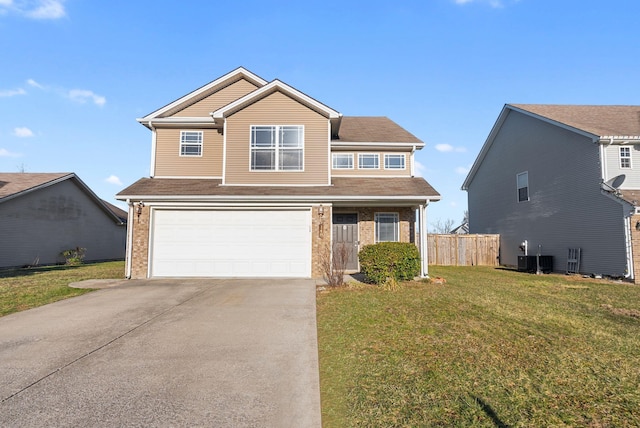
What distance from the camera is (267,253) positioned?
1154 cm

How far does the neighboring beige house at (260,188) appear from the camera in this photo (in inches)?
450

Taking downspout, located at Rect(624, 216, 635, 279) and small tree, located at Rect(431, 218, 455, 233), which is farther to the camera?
small tree, located at Rect(431, 218, 455, 233)

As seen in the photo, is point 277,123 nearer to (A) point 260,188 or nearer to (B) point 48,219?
(A) point 260,188

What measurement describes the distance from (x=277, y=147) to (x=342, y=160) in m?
2.98

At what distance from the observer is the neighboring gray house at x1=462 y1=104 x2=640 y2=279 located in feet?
42.3

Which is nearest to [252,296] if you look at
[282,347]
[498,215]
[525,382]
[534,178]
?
[282,347]

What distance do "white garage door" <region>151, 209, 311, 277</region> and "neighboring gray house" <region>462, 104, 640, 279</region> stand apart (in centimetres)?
→ 1161

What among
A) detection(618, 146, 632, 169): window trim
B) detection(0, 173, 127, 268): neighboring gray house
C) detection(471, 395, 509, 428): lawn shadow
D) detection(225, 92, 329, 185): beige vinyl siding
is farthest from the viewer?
detection(0, 173, 127, 268): neighboring gray house

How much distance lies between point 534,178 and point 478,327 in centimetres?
1484

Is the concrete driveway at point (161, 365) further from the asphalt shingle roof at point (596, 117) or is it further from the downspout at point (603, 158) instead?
the asphalt shingle roof at point (596, 117)

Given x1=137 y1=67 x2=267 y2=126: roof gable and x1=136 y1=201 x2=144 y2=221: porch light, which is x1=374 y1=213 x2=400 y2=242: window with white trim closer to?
x1=137 y1=67 x2=267 y2=126: roof gable

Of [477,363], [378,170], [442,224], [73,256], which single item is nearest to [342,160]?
[378,170]

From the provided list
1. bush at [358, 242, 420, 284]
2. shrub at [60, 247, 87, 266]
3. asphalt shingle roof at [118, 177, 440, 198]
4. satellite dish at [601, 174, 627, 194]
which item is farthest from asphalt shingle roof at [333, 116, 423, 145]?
shrub at [60, 247, 87, 266]

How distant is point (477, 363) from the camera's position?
413 cm
